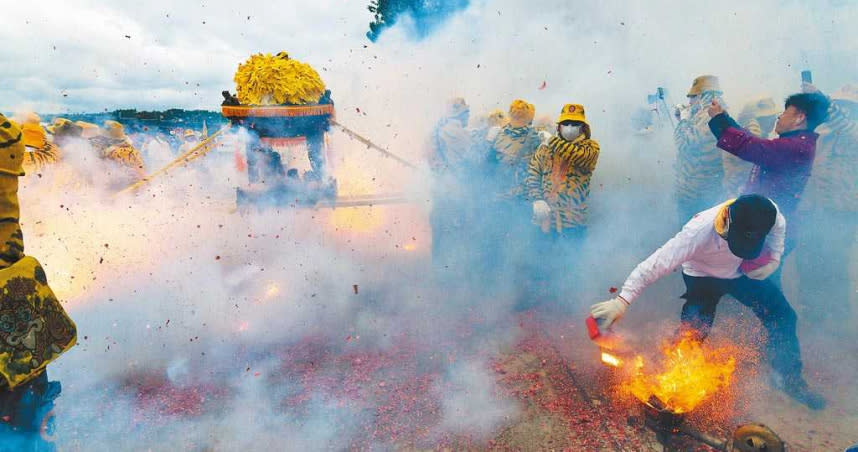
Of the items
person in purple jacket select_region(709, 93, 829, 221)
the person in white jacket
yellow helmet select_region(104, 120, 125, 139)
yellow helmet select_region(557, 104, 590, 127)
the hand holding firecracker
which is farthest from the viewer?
yellow helmet select_region(104, 120, 125, 139)

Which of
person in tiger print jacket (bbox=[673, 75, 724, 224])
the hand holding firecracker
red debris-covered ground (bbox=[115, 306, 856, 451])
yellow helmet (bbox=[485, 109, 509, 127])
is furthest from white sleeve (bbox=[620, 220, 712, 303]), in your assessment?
yellow helmet (bbox=[485, 109, 509, 127])

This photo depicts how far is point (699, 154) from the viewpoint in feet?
17.1

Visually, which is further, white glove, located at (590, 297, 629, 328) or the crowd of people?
the crowd of people

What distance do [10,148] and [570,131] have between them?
4478mm

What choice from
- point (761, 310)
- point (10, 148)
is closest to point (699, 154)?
point (761, 310)

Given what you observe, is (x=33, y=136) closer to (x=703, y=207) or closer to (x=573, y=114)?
(x=573, y=114)

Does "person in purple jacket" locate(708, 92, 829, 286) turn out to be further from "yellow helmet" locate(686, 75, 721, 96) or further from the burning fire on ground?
"yellow helmet" locate(686, 75, 721, 96)

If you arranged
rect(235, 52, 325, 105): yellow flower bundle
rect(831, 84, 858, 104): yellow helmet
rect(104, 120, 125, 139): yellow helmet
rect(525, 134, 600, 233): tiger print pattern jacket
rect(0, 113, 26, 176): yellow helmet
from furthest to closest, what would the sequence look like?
rect(104, 120, 125, 139): yellow helmet → rect(235, 52, 325, 105): yellow flower bundle → rect(831, 84, 858, 104): yellow helmet → rect(525, 134, 600, 233): tiger print pattern jacket → rect(0, 113, 26, 176): yellow helmet

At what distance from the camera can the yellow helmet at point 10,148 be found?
6.63ft

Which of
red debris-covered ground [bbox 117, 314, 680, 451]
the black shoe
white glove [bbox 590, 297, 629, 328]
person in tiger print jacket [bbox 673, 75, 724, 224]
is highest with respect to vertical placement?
person in tiger print jacket [bbox 673, 75, 724, 224]

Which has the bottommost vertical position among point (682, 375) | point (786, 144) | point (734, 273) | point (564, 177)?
point (682, 375)

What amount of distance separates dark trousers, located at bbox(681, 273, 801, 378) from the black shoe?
0.05 m

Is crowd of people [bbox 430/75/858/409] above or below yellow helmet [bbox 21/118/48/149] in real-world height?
below

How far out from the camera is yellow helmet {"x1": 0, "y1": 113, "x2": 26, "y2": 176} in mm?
2021
